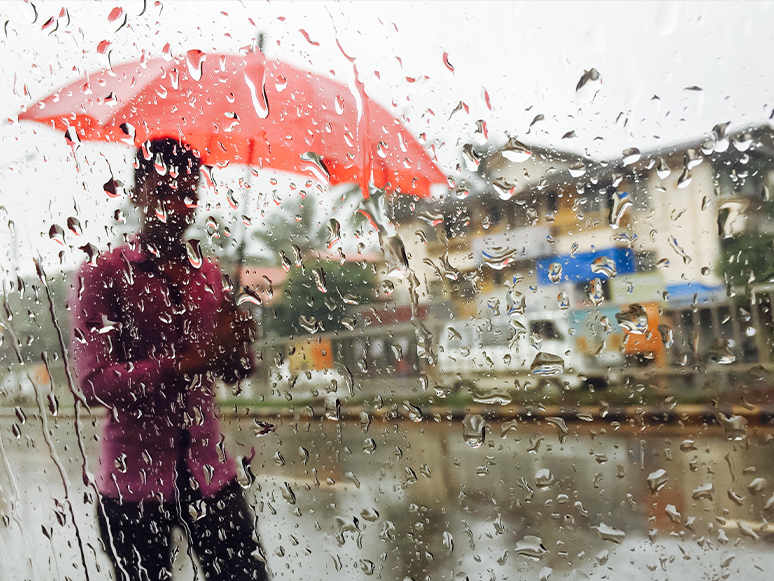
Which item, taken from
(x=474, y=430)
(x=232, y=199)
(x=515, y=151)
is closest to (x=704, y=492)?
(x=474, y=430)

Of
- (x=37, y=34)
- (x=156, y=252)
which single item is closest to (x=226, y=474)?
(x=156, y=252)

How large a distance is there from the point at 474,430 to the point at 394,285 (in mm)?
239

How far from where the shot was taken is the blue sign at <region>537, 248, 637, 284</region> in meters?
0.65

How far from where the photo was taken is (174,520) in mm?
910

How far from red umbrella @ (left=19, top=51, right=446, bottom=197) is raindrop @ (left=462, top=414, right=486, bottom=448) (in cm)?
34

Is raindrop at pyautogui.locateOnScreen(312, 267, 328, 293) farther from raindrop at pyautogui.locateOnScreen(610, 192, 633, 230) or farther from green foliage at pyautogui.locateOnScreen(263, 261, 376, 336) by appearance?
raindrop at pyautogui.locateOnScreen(610, 192, 633, 230)

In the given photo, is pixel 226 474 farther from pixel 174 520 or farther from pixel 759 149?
pixel 759 149

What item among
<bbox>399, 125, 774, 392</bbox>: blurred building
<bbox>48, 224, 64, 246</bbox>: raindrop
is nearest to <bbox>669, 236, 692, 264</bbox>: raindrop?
<bbox>399, 125, 774, 392</bbox>: blurred building

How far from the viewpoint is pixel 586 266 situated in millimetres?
Answer: 664

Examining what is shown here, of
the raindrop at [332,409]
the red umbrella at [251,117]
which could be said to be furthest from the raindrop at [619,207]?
the raindrop at [332,409]

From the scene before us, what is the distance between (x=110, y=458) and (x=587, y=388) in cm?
87

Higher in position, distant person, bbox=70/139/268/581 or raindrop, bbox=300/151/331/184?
raindrop, bbox=300/151/331/184

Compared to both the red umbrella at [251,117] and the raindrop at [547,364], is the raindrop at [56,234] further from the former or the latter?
the raindrop at [547,364]

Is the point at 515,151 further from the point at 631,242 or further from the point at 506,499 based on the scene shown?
the point at 506,499
